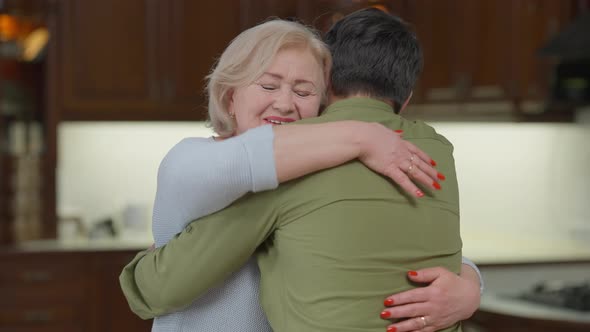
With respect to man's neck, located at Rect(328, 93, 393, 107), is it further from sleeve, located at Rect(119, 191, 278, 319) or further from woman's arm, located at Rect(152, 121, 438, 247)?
sleeve, located at Rect(119, 191, 278, 319)

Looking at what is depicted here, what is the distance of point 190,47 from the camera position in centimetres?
495

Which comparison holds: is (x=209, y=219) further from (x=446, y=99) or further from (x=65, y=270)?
(x=446, y=99)

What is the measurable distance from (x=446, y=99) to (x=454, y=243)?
3786 mm

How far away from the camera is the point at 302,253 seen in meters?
1.32

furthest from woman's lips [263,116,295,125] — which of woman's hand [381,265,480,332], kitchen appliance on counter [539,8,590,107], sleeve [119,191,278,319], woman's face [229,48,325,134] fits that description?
kitchen appliance on counter [539,8,590,107]

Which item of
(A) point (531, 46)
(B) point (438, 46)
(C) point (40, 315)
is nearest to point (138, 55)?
(C) point (40, 315)

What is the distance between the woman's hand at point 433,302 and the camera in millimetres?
1349

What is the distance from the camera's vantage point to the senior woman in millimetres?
1288

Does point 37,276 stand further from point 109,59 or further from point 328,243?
point 328,243

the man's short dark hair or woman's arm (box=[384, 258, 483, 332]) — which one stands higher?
the man's short dark hair

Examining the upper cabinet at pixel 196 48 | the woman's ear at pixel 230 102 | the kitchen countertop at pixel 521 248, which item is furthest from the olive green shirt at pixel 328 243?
the upper cabinet at pixel 196 48

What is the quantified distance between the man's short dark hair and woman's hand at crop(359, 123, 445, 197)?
0.10 meters

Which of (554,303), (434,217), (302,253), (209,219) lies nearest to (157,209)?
(209,219)

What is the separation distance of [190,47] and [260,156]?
12.4 feet
